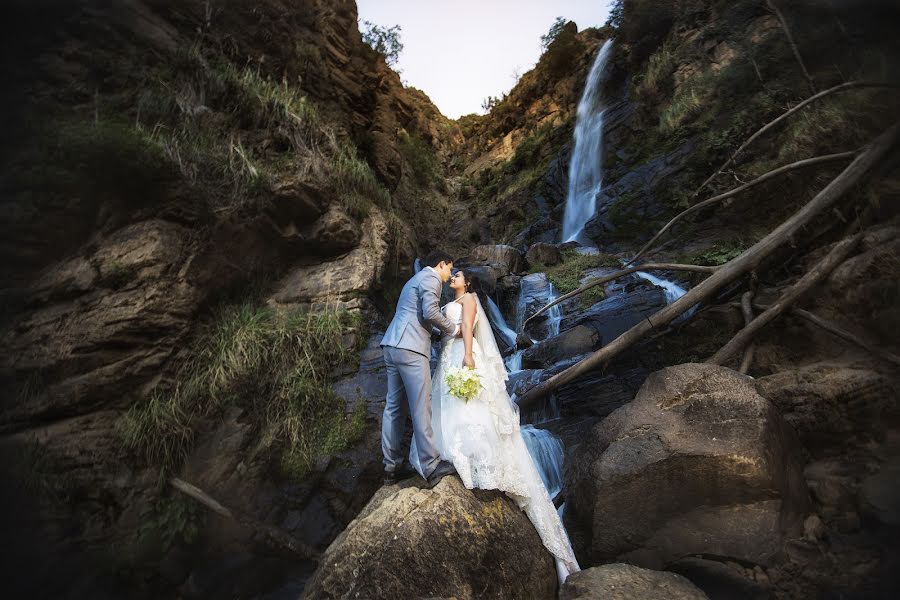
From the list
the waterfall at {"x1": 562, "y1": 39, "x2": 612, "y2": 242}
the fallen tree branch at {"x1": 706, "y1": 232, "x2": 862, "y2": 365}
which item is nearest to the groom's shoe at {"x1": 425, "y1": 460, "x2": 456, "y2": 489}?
the fallen tree branch at {"x1": 706, "y1": 232, "x2": 862, "y2": 365}

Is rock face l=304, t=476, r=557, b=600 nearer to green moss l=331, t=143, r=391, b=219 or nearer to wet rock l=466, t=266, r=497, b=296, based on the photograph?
green moss l=331, t=143, r=391, b=219

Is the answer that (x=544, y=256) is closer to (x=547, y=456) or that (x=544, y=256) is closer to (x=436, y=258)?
(x=547, y=456)

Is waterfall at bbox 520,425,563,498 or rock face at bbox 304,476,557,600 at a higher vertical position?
rock face at bbox 304,476,557,600

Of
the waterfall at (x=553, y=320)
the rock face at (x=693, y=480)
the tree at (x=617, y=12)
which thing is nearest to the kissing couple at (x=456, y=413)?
the rock face at (x=693, y=480)

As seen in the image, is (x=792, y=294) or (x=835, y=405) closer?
(x=835, y=405)

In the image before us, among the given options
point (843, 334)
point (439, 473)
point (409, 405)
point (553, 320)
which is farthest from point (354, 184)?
point (843, 334)

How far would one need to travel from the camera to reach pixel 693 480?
2.72 metres

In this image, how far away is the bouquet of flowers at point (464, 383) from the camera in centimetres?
295

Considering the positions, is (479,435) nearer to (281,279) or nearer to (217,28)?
(281,279)

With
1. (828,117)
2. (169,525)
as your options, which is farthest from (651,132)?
(169,525)

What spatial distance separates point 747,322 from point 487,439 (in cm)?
353

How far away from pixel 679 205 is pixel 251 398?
928 cm

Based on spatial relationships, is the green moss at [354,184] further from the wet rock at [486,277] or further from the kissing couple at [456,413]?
the kissing couple at [456,413]

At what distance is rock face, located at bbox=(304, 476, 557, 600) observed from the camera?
2.07m
